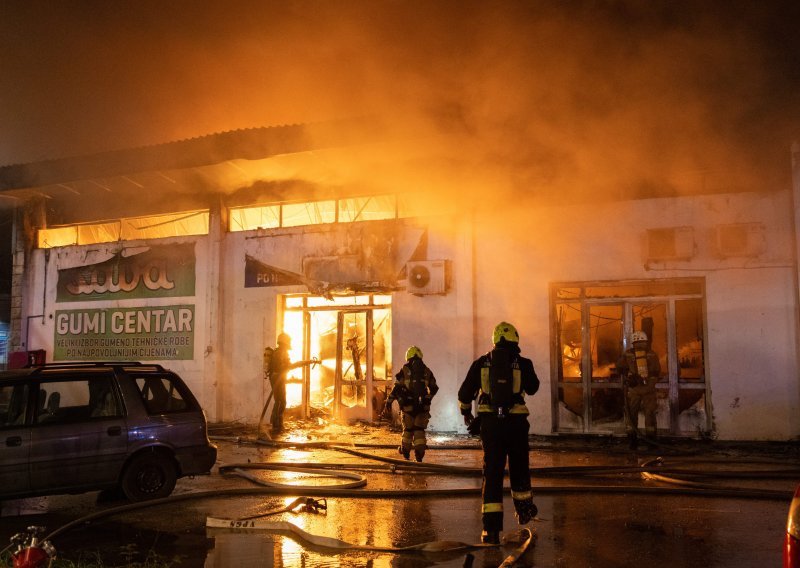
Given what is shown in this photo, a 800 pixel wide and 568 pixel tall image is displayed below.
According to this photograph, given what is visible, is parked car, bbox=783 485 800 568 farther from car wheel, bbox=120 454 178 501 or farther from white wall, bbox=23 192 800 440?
white wall, bbox=23 192 800 440

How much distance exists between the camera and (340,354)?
13.8m

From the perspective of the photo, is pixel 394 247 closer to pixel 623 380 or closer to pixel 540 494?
pixel 623 380

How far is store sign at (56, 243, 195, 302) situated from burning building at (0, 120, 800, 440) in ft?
0.14

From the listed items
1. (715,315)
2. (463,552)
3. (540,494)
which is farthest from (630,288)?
(463,552)

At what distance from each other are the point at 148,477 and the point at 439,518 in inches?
116

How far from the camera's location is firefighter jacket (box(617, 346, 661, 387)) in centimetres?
1038

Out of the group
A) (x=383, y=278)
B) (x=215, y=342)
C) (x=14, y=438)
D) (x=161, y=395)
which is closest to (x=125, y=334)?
(x=215, y=342)

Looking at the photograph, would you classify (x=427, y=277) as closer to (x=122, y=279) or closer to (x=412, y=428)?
(x=412, y=428)

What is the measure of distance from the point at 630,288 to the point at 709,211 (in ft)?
5.58

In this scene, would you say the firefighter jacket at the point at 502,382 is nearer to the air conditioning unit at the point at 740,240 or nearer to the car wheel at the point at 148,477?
the car wheel at the point at 148,477

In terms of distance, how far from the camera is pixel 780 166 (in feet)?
35.3

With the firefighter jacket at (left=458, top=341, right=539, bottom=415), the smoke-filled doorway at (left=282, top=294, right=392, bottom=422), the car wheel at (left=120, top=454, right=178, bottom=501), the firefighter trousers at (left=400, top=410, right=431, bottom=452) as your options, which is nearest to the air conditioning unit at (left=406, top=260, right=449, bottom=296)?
the smoke-filled doorway at (left=282, top=294, right=392, bottom=422)

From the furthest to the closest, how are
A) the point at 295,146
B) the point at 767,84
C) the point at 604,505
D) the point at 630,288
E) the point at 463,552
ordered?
the point at 295,146, the point at 630,288, the point at 767,84, the point at 604,505, the point at 463,552

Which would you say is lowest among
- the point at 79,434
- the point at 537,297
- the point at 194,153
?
the point at 79,434
